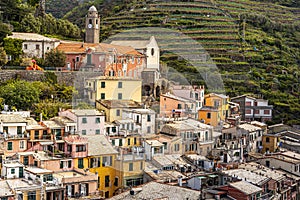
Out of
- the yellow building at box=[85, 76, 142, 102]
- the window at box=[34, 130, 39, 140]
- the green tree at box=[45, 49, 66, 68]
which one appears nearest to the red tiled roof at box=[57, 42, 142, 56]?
the green tree at box=[45, 49, 66, 68]

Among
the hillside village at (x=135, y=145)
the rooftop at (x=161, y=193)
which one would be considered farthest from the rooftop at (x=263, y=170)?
the rooftop at (x=161, y=193)

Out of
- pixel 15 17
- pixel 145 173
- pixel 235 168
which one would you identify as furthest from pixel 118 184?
pixel 15 17

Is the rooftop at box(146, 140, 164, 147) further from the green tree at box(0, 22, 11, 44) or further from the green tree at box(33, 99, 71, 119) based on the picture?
the green tree at box(0, 22, 11, 44)

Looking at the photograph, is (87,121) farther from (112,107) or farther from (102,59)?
(102,59)

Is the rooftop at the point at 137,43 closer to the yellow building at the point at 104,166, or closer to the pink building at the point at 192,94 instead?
the pink building at the point at 192,94

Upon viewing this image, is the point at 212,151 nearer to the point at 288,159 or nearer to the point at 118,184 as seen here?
the point at 288,159

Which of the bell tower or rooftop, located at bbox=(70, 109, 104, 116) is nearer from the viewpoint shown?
rooftop, located at bbox=(70, 109, 104, 116)
